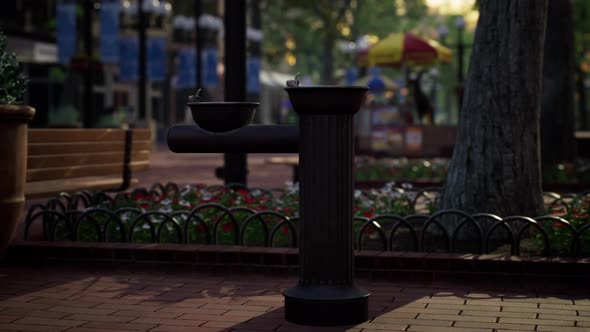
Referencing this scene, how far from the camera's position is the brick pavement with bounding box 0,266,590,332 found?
5152mm

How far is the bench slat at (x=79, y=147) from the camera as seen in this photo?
25.6ft

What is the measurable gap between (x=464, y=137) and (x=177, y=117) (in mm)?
50231

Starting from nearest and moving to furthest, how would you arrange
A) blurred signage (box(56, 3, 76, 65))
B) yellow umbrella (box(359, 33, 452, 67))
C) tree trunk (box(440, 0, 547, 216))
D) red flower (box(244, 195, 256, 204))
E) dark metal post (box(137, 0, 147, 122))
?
tree trunk (box(440, 0, 547, 216)) → red flower (box(244, 195, 256, 204)) → yellow umbrella (box(359, 33, 452, 67)) → blurred signage (box(56, 3, 76, 65)) → dark metal post (box(137, 0, 147, 122))

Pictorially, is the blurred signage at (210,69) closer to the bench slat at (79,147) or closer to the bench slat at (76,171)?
the bench slat at (79,147)

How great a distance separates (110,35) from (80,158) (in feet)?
76.3

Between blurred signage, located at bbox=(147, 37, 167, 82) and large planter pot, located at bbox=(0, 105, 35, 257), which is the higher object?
blurred signage, located at bbox=(147, 37, 167, 82)

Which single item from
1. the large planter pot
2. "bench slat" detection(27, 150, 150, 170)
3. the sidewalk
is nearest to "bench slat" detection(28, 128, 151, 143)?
"bench slat" detection(27, 150, 150, 170)

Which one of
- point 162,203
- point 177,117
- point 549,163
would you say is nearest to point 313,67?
point 177,117

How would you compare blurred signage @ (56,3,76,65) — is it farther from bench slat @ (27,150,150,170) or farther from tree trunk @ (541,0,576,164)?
bench slat @ (27,150,150,170)

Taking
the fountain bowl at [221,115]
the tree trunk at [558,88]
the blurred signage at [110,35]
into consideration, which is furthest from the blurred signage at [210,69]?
the fountain bowl at [221,115]

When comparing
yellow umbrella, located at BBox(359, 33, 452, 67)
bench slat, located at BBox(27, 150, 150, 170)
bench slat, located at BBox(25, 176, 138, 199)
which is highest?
yellow umbrella, located at BBox(359, 33, 452, 67)

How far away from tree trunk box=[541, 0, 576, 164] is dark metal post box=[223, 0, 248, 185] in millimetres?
5970

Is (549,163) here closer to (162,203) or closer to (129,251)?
(162,203)

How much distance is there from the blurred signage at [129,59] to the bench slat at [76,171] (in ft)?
85.1
